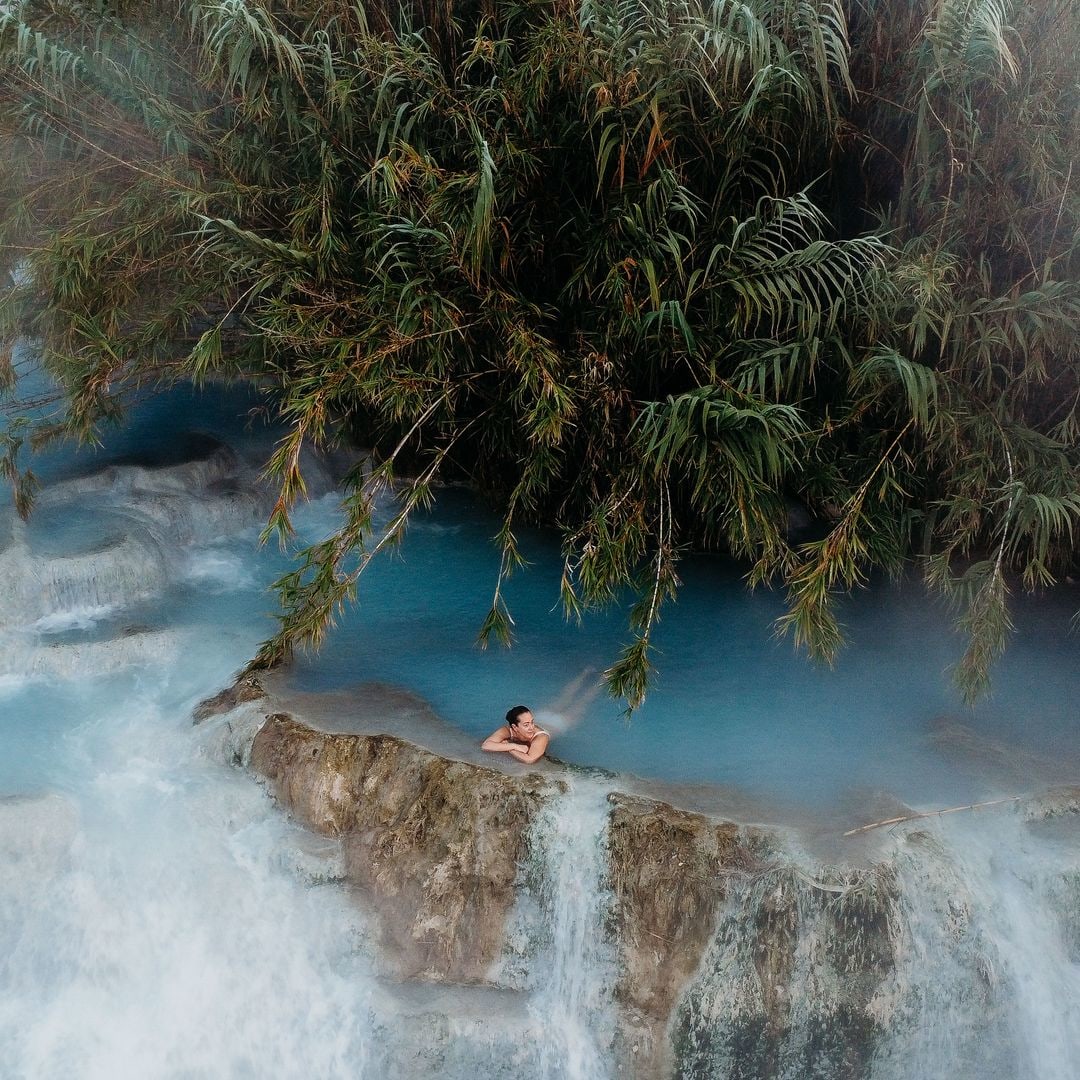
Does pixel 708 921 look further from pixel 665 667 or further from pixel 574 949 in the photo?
pixel 665 667

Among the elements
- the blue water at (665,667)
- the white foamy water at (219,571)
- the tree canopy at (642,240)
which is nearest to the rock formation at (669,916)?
the blue water at (665,667)

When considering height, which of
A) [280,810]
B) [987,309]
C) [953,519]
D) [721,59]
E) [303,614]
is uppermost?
[721,59]

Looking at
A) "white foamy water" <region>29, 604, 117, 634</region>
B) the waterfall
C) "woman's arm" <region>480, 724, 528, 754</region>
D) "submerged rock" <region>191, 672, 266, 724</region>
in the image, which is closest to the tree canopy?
"submerged rock" <region>191, 672, 266, 724</region>

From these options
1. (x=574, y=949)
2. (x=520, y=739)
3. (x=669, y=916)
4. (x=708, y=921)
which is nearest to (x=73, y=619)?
(x=520, y=739)

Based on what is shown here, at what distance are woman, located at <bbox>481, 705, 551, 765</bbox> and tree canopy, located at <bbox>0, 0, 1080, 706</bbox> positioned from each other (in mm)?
624

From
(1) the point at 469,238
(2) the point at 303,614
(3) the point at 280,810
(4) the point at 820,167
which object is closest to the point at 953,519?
(4) the point at 820,167

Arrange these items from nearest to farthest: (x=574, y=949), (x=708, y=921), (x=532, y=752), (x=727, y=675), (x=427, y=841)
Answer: (x=708, y=921) → (x=574, y=949) → (x=427, y=841) → (x=532, y=752) → (x=727, y=675)

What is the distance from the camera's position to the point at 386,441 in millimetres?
7988

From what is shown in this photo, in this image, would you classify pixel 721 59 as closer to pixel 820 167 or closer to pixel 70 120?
pixel 820 167

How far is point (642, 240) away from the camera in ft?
19.6

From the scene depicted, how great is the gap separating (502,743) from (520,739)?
0.34 ft

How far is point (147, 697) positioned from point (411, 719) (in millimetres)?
1948

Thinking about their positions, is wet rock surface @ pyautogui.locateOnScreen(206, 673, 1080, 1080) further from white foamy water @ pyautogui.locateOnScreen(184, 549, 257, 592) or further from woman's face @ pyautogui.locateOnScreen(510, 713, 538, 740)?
white foamy water @ pyautogui.locateOnScreen(184, 549, 257, 592)

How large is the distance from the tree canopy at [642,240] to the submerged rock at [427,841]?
94 cm
